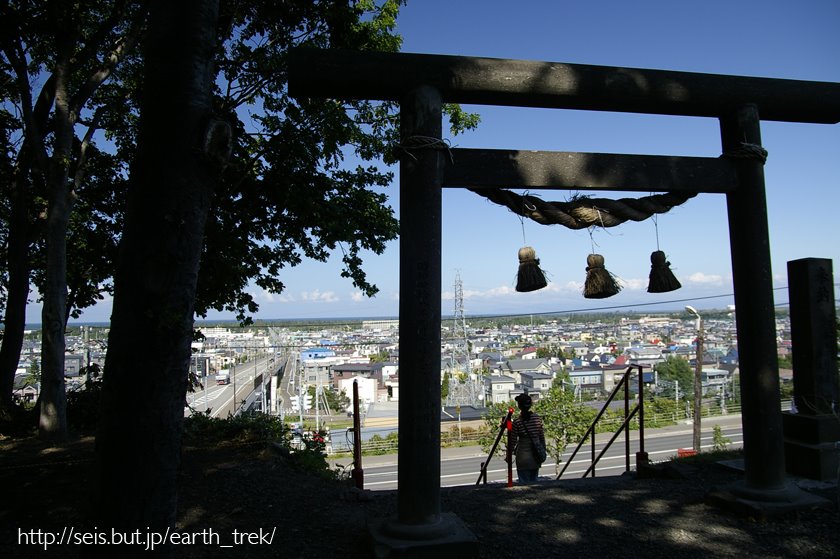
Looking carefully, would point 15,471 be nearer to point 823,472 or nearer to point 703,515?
point 703,515

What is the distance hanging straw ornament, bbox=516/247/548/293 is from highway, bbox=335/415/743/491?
69.6 ft

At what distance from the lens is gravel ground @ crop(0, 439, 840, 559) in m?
3.16

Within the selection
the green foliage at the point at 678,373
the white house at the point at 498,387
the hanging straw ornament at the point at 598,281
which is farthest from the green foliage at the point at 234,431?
the white house at the point at 498,387

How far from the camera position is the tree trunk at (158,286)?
2.16 meters

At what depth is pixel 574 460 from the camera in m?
31.8

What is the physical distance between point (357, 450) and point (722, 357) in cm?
5071

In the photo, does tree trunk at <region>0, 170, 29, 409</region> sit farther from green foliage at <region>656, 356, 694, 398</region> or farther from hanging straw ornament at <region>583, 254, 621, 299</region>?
green foliage at <region>656, 356, 694, 398</region>

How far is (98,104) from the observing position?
29.5 feet

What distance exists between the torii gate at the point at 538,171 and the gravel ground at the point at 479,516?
39 centimetres

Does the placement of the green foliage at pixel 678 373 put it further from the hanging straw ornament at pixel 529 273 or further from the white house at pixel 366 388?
the hanging straw ornament at pixel 529 273

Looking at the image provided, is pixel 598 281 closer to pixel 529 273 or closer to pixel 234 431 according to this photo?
pixel 529 273

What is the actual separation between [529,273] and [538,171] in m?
0.74

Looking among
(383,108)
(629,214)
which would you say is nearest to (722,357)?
(383,108)

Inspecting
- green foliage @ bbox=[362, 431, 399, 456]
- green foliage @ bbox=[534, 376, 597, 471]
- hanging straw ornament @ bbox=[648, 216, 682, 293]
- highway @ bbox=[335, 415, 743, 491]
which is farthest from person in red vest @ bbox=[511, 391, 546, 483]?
green foliage @ bbox=[362, 431, 399, 456]
